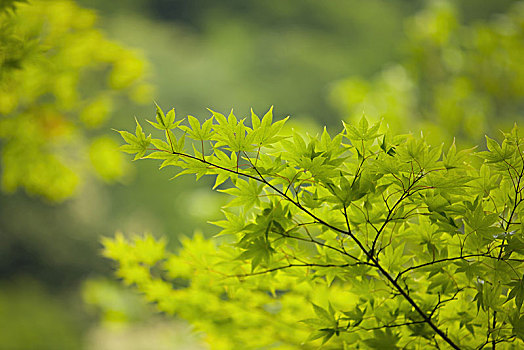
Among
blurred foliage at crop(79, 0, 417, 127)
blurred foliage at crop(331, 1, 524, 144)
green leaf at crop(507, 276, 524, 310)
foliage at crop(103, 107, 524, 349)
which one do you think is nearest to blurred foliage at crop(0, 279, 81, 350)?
blurred foliage at crop(79, 0, 417, 127)

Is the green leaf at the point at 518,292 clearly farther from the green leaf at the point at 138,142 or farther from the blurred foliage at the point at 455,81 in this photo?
the blurred foliage at the point at 455,81

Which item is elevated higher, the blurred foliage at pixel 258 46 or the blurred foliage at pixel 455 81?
the blurred foliage at pixel 258 46

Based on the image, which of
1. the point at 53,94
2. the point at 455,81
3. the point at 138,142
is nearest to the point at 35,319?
the point at 53,94

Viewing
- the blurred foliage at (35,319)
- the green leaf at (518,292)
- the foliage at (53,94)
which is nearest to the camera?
the green leaf at (518,292)

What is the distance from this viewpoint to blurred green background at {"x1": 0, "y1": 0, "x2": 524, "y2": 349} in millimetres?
1404

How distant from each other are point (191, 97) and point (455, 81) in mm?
2107

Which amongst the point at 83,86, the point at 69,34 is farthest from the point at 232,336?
the point at 83,86

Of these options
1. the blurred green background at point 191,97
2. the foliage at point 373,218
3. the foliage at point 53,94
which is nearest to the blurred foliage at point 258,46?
the blurred green background at point 191,97

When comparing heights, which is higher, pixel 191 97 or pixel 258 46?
pixel 258 46

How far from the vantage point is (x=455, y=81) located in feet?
5.04

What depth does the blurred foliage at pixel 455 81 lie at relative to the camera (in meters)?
1.43

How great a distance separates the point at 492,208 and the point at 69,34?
88cm

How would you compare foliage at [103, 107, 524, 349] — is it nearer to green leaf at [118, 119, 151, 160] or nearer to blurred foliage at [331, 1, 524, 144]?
green leaf at [118, 119, 151, 160]

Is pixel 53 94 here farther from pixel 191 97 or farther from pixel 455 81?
pixel 191 97
